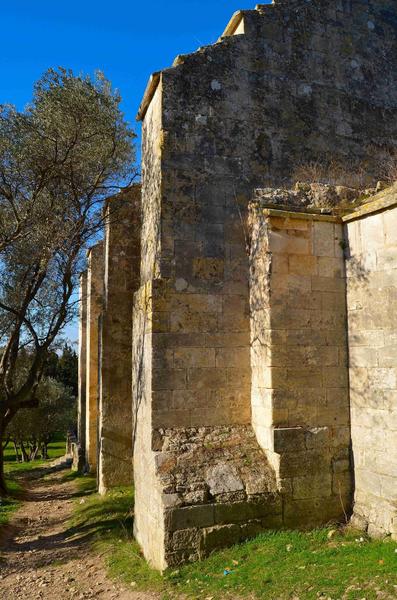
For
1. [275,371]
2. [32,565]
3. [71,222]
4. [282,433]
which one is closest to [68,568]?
[32,565]

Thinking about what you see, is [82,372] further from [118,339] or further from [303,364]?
[303,364]

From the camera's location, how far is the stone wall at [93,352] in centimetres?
1531

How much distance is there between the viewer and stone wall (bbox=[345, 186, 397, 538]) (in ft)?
19.9

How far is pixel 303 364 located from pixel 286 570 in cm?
249

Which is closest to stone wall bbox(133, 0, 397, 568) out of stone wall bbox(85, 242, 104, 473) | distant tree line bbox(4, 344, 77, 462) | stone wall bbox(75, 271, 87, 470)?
stone wall bbox(85, 242, 104, 473)

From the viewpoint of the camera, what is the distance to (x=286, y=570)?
5391 millimetres

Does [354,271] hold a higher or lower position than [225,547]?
higher

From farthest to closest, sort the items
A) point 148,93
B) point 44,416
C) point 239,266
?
point 44,416
point 148,93
point 239,266

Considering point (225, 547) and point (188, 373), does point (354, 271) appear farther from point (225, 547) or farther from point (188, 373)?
point (225, 547)

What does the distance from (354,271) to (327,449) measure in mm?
2428

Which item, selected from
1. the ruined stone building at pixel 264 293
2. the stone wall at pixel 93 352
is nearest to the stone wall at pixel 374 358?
the ruined stone building at pixel 264 293

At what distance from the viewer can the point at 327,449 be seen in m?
6.66

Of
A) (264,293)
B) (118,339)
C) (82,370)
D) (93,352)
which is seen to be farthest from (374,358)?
(82,370)

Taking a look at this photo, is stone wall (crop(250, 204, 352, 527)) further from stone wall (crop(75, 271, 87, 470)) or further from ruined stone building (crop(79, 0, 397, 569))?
stone wall (crop(75, 271, 87, 470))
